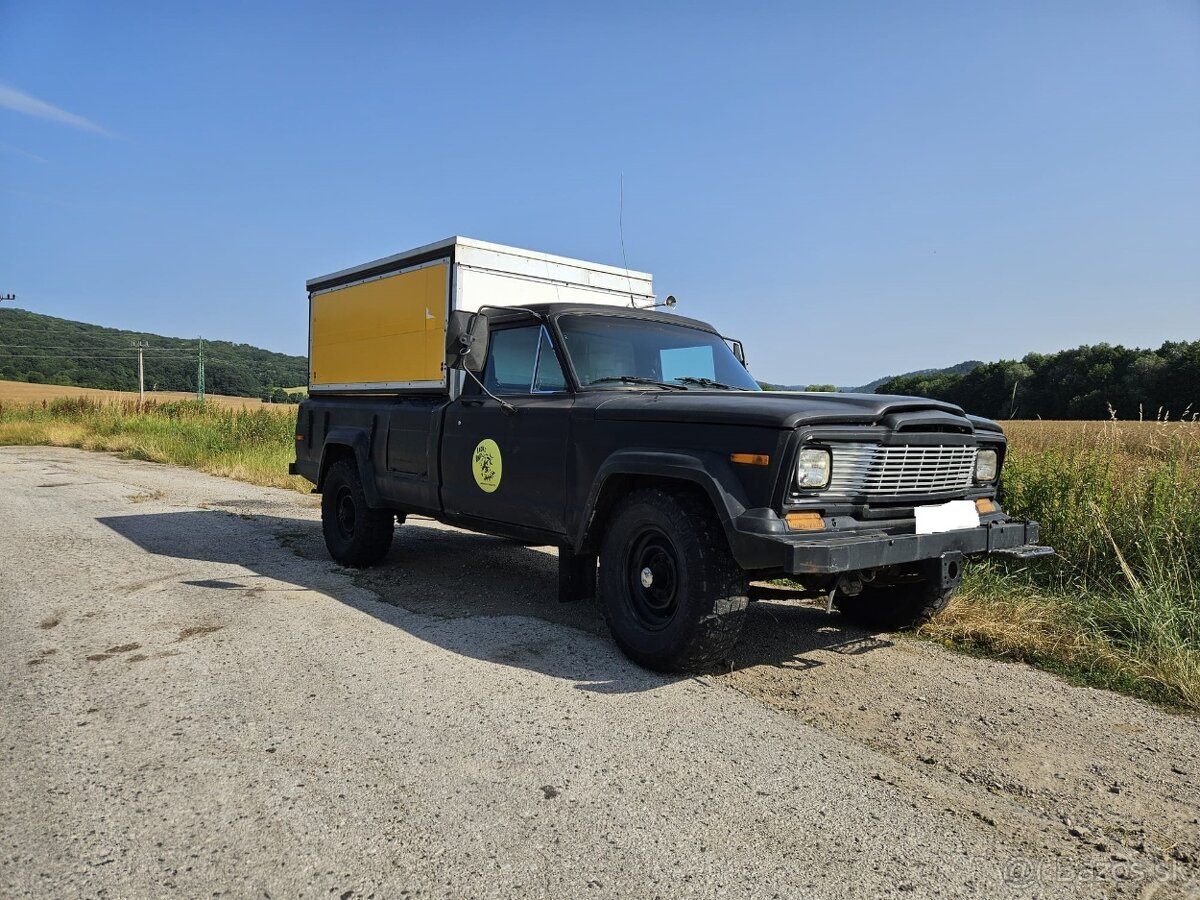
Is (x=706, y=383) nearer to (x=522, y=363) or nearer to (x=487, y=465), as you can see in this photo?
(x=522, y=363)

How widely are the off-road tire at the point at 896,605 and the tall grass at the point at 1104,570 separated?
0.21 m

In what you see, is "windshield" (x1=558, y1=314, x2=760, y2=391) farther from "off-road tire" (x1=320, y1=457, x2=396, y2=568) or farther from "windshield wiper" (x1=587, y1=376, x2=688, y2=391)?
"off-road tire" (x1=320, y1=457, x2=396, y2=568)

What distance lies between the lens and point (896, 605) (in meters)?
4.64

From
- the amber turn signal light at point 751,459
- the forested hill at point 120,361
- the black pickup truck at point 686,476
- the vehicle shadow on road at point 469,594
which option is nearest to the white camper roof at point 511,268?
the black pickup truck at point 686,476

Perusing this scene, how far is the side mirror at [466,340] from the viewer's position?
4.75 metres

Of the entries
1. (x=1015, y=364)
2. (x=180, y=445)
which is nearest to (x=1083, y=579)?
(x=180, y=445)

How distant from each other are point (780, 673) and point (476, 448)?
7.68ft

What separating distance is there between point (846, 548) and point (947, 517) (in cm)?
88

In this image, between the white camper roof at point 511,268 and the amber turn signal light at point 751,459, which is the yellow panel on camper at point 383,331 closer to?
the white camper roof at point 511,268

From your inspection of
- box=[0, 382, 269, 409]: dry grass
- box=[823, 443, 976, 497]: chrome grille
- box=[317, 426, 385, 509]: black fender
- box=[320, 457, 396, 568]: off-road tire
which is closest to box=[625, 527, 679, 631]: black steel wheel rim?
box=[823, 443, 976, 497]: chrome grille

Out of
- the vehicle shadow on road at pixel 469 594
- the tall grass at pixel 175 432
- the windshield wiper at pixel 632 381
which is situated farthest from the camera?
the tall grass at pixel 175 432

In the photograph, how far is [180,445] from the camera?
1845 cm

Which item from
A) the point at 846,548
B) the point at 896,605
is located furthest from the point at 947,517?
the point at 896,605

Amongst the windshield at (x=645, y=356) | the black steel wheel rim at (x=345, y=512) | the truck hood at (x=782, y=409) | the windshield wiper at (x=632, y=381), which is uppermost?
the windshield at (x=645, y=356)
